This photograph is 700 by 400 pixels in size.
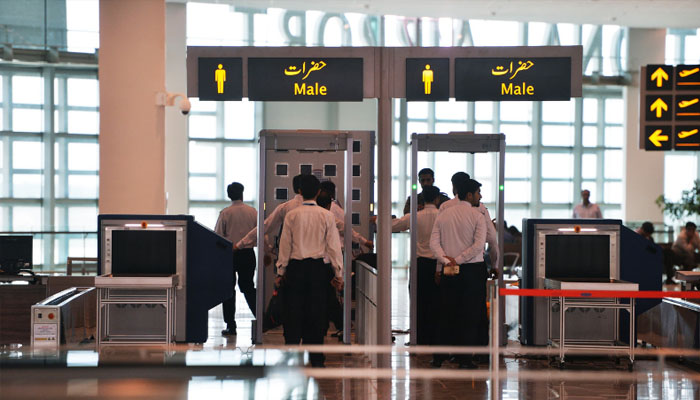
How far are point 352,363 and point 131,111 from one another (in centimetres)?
531

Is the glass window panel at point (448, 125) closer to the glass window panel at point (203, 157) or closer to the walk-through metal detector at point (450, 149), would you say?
the glass window panel at point (203, 157)

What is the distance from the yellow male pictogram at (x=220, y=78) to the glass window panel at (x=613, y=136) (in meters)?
16.5

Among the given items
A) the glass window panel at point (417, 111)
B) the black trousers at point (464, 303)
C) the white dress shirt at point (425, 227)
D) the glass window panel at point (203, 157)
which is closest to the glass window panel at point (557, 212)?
the glass window panel at point (417, 111)

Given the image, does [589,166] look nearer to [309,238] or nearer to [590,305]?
[590,305]

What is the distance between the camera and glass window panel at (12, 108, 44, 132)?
1764cm

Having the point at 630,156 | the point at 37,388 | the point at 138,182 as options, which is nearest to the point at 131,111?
the point at 138,182

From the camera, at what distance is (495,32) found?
20.8 meters

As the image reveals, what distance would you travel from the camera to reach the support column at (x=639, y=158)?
20859 mm

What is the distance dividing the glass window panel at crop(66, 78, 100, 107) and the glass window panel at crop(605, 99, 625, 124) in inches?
490

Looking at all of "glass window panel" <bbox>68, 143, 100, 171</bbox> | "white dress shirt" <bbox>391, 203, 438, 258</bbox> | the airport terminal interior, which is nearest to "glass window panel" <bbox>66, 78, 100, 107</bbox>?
"glass window panel" <bbox>68, 143, 100, 171</bbox>

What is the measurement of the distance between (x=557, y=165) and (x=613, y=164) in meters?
1.45

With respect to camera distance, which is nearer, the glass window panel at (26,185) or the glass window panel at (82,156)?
the glass window panel at (26,185)

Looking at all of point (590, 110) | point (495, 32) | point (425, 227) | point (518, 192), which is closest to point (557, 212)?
point (518, 192)

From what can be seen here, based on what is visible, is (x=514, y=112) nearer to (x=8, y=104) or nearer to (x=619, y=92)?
(x=619, y=92)
